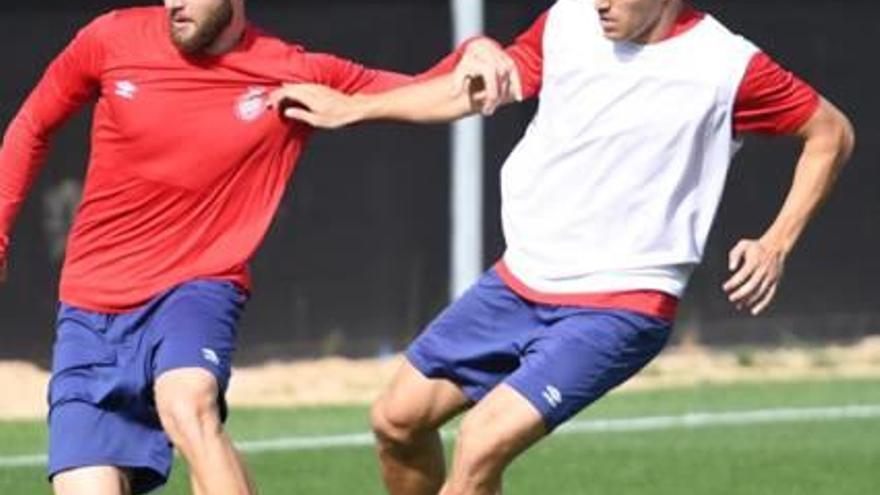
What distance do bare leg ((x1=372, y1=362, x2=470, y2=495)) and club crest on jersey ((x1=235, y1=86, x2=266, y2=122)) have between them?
87 cm

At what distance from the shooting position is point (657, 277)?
8.71 meters

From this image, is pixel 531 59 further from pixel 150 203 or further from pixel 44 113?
pixel 44 113

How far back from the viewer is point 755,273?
341 inches

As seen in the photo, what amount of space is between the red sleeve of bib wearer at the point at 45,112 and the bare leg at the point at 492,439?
154 centimetres

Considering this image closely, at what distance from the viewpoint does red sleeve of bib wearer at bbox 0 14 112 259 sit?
29.6ft

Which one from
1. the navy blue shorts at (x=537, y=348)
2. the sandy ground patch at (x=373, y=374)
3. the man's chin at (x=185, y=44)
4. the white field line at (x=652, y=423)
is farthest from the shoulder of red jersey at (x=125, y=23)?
the sandy ground patch at (x=373, y=374)

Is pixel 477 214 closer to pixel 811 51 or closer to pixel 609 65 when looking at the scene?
pixel 811 51

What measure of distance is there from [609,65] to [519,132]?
23.4 ft

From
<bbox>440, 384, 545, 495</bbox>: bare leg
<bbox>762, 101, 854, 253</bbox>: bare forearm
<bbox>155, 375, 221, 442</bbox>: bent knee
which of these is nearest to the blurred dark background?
<bbox>155, 375, 221, 442</bbox>: bent knee

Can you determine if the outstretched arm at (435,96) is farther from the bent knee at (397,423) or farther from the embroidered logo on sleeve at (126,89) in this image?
the bent knee at (397,423)

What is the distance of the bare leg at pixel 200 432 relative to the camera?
8.48 metres

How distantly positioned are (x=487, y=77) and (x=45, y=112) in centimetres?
137

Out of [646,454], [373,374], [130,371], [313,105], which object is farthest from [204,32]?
[373,374]

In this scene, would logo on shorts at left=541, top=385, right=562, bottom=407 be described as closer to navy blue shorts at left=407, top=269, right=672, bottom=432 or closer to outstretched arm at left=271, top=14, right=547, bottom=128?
navy blue shorts at left=407, top=269, right=672, bottom=432
